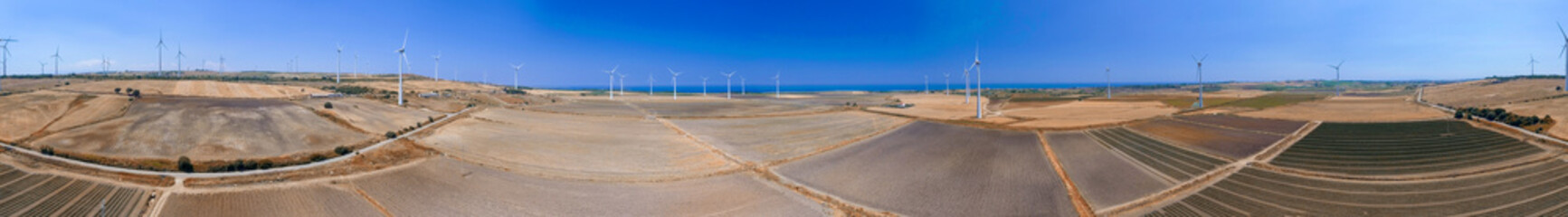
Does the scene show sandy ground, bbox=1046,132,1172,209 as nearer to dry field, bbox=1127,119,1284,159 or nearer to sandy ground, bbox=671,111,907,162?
dry field, bbox=1127,119,1284,159

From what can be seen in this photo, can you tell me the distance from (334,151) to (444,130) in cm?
1246

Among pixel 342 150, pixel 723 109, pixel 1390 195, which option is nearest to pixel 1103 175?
A: pixel 1390 195

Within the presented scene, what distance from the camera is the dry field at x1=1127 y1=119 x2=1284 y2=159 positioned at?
3401 centimetres

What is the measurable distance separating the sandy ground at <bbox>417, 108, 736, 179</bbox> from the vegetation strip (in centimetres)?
1591

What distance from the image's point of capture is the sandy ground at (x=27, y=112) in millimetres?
31906

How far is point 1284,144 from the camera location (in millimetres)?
35938

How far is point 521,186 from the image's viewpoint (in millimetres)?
26188

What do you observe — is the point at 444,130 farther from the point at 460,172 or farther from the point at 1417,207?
the point at 1417,207

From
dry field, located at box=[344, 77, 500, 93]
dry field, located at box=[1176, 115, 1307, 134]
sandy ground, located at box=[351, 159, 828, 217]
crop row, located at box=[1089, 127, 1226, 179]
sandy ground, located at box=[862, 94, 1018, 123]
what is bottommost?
sandy ground, located at box=[351, 159, 828, 217]

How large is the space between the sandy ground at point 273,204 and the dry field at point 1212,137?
41226 millimetres

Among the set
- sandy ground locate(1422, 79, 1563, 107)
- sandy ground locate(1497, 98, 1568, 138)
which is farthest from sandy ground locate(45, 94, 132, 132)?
sandy ground locate(1422, 79, 1563, 107)

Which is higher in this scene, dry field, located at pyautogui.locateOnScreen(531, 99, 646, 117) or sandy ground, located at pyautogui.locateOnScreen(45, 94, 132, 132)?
sandy ground, located at pyautogui.locateOnScreen(45, 94, 132, 132)

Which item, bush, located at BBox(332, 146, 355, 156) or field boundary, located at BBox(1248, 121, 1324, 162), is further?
bush, located at BBox(332, 146, 355, 156)

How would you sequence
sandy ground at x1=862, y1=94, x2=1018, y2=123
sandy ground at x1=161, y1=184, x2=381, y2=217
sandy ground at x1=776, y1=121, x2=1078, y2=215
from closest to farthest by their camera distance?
sandy ground at x1=161, y1=184, x2=381, y2=217 < sandy ground at x1=776, y1=121, x2=1078, y2=215 < sandy ground at x1=862, y1=94, x2=1018, y2=123
